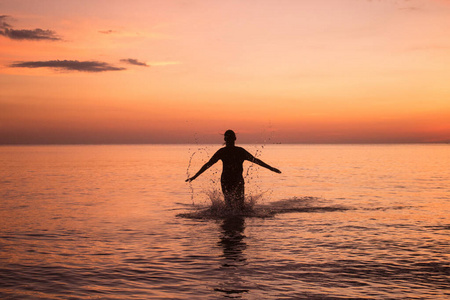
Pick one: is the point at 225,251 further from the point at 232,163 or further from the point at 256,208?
the point at 256,208

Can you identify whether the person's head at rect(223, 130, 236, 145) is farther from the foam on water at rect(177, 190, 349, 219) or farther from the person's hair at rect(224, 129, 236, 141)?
the foam on water at rect(177, 190, 349, 219)

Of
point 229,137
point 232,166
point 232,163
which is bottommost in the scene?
point 232,166

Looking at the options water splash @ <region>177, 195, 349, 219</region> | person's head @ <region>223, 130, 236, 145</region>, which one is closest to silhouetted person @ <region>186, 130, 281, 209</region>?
person's head @ <region>223, 130, 236, 145</region>

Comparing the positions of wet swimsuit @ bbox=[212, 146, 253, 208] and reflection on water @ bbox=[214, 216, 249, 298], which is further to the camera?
wet swimsuit @ bbox=[212, 146, 253, 208]

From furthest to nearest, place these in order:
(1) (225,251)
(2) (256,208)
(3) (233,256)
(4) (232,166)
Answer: (2) (256,208) < (4) (232,166) < (1) (225,251) < (3) (233,256)

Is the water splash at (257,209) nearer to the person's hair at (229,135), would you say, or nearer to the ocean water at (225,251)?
the ocean water at (225,251)

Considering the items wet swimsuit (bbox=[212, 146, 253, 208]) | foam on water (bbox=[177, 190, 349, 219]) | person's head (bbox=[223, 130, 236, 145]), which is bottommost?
foam on water (bbox=[177, 190, 349, 219])

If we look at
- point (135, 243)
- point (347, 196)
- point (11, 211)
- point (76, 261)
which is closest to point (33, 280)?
point (76, 261)

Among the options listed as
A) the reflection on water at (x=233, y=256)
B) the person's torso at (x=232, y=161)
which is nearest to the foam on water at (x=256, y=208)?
the reflection on water at (x=233, y=256)

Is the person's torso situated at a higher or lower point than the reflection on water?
higher

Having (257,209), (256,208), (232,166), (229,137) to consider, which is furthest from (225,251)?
(256,208)

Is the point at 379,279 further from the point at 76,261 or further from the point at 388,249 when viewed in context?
the point at 76,261

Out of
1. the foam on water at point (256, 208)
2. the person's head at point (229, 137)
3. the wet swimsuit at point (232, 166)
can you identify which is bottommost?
the foam on water at point (256, 208)

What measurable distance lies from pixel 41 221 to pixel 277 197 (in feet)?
40.5
